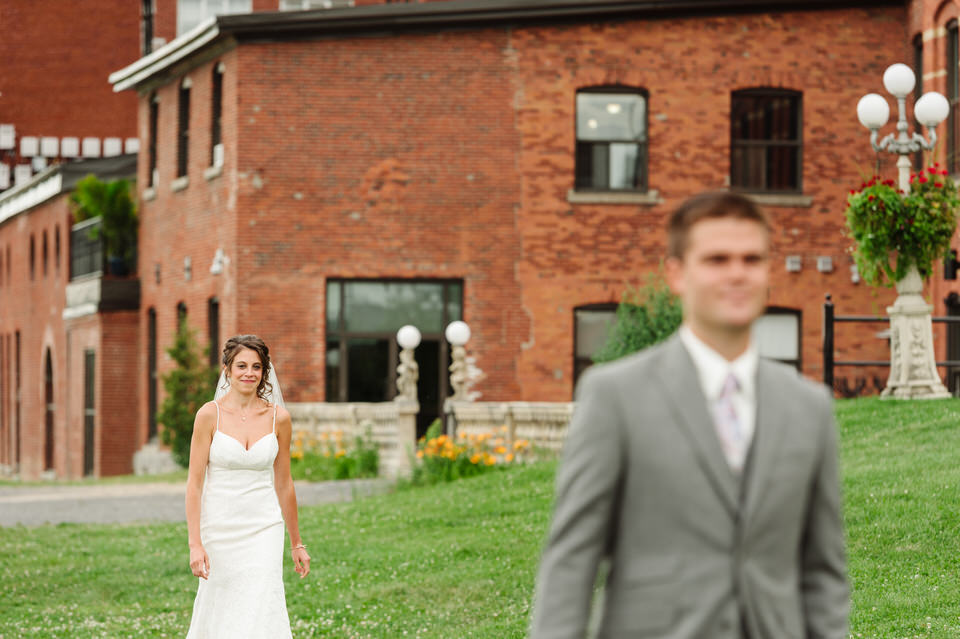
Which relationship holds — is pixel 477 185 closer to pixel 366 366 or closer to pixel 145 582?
pixel 366 366

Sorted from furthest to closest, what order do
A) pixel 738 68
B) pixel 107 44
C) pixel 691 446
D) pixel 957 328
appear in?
pixel 107 44 → pixel 738 68 → pixel 957 328 → pixel 691 446

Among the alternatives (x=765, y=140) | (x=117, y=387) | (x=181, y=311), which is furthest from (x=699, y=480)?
(x=117, y=387)

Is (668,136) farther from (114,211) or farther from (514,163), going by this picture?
(114,211)

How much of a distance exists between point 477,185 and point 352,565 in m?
14.0

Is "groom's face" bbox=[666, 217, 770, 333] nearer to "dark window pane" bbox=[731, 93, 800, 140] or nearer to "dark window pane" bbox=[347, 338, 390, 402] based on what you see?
"dark window pane" bbox=[347, 338, 390, 402]

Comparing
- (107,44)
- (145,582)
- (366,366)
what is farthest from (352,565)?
(107,44)

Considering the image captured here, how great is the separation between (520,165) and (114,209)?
11067 mm

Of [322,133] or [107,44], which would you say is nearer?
[322,133]

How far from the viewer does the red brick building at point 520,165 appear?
27734 mm

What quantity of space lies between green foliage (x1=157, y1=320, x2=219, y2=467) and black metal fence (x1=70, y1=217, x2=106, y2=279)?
7.10 m

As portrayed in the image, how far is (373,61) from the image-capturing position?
28000mm

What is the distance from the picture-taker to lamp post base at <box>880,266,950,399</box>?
18.0 metres

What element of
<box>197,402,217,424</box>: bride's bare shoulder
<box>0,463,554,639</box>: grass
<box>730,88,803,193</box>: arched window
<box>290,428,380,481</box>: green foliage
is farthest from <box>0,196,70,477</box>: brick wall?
<box>197,402,217,424</box>: bride's bare shoulder

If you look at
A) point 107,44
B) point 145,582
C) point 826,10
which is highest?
point 107,44
